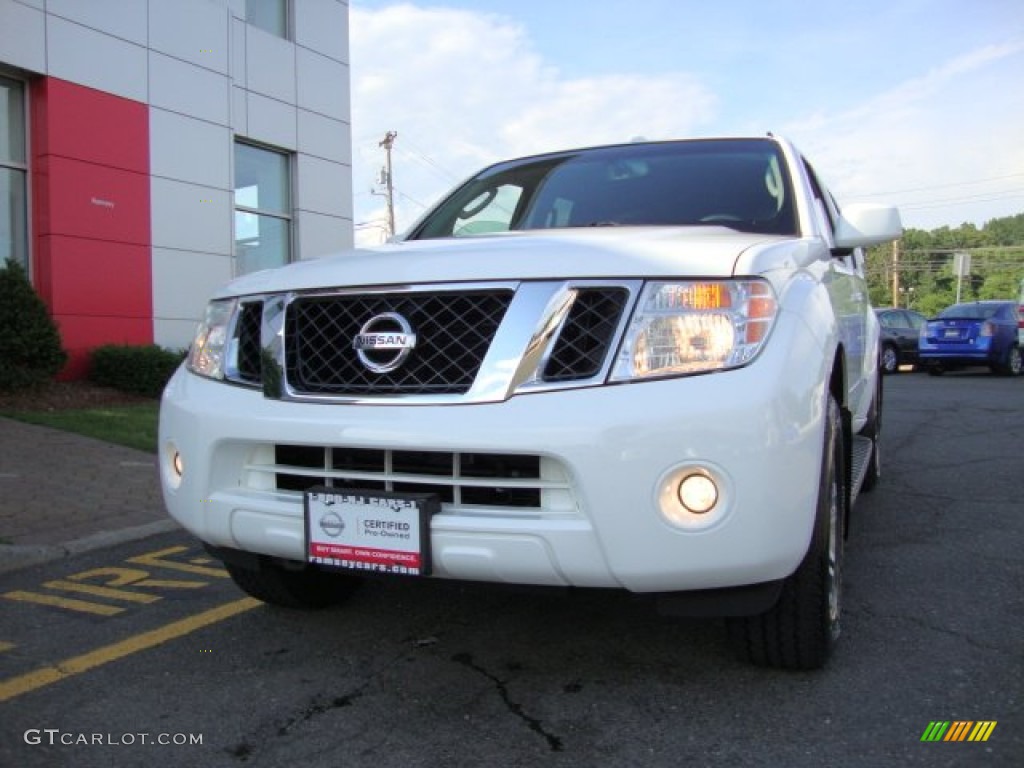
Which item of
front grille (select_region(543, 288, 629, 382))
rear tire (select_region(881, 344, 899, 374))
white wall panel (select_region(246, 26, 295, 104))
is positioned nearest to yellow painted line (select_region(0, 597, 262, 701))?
front grille (select_region(543, 288, 629, 382))

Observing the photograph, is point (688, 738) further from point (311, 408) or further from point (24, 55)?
point (24, 55)

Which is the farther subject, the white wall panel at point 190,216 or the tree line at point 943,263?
the tree line at point 943,263

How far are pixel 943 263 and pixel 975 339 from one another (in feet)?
251

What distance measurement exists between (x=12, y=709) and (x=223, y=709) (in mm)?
635

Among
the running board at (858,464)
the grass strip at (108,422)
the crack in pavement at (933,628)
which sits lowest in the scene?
the crack in pavement at (933,628)

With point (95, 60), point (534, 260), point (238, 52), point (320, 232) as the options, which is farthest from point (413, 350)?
point (320, 232)

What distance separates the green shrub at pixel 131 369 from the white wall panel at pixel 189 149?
8.58 feet

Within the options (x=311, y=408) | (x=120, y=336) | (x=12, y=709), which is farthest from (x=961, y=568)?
(x=120, y=336)

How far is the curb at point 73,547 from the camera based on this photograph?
4348mm

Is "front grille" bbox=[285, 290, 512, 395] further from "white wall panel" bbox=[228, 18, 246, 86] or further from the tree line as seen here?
the tree line

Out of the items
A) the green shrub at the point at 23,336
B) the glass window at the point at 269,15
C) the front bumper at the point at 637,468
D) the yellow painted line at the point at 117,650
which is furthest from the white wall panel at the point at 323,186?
the front bumper at the point at 637,468

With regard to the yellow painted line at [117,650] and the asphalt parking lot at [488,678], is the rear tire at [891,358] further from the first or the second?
the yellow painted line at [117,650]

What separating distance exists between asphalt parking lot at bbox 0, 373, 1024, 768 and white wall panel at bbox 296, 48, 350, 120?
1135 centimetres

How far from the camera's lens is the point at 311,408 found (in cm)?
248
